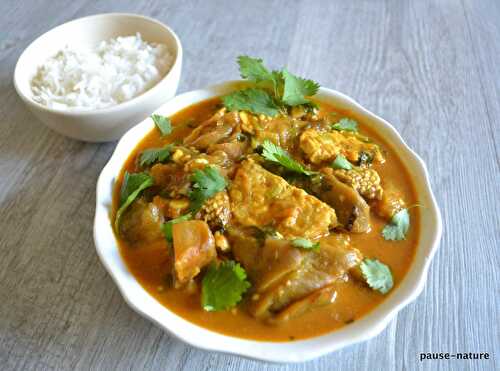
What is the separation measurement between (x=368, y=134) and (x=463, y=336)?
1.26m

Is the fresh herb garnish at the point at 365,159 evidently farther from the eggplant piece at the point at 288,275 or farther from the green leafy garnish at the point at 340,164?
the eggplant piece at the point at 288,275

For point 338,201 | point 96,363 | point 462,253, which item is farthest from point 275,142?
point 96,363

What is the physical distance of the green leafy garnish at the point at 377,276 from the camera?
214cm

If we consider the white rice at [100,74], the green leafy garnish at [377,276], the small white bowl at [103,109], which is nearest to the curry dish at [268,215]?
the green leafy garnish at [377,276]

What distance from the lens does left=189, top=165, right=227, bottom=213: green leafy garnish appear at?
2316 mm

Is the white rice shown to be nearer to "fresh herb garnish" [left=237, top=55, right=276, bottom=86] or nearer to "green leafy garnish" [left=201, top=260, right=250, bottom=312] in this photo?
"fresh herb garnish" [left=237, top=55, right=276, bottom=86]

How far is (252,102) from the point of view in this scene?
286 centimetres

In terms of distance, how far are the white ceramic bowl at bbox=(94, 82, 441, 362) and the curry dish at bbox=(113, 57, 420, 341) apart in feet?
0.14

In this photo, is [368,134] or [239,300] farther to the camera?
[368,134]

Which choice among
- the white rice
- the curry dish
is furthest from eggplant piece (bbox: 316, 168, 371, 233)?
the white rice

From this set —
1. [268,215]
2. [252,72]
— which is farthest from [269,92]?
[268,215]

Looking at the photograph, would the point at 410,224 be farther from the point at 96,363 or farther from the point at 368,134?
the point at 96,363

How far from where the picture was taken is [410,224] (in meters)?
2.40

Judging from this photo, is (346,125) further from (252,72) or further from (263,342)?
(263,342)
